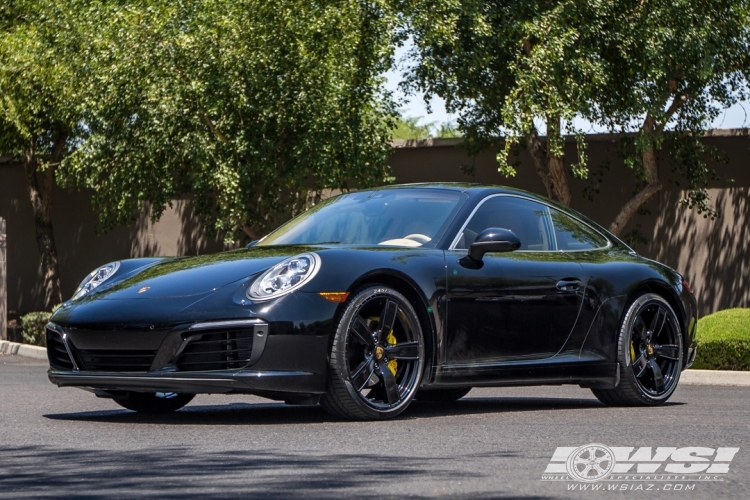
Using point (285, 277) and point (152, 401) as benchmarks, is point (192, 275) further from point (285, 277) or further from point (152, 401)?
point (152, 401)

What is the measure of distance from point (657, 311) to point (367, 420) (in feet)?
8.87

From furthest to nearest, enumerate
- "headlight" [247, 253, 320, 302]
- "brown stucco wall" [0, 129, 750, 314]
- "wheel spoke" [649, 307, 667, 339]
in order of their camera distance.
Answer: "brown stucco wall" [0, 129, 750, 314] → "wheel spoke" [649, 307, 667, 339] → "headlight" [247, 253, 320, 302]

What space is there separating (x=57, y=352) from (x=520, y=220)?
313 cm

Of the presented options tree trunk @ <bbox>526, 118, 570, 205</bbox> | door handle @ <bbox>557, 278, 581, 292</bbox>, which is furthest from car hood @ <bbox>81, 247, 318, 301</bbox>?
tree trunk @ <bbox>526, 118, 570, 205</bbox>

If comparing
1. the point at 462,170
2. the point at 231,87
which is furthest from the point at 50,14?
the point at 462,170

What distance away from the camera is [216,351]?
22.0ft

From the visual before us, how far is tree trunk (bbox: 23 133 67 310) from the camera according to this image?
26.5m

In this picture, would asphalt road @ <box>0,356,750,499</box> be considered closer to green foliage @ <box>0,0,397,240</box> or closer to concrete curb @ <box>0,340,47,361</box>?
concrete curb @ <box>0,340,47,361</box>

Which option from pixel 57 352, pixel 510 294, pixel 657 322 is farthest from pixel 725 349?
pixel 57 352

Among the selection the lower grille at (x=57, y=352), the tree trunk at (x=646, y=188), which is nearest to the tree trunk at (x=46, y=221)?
Answer: the tree trunk at (x=646, y=188)

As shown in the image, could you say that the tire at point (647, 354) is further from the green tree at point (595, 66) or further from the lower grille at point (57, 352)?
the green tree at point (595, 66)

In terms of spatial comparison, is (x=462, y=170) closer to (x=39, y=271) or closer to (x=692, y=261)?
(x=692, y=261)

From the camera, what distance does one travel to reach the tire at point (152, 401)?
310 inches

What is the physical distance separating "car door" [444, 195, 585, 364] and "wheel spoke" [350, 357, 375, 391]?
0.60 m
